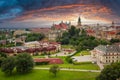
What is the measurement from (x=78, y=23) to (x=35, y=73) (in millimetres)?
38996

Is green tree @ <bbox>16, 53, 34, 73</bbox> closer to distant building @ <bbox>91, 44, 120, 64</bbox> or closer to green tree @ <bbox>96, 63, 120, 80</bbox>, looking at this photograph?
green tree @ <bbox>96, 63, 120, 80</bbox>

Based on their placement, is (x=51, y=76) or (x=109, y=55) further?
(x=109, y=55)

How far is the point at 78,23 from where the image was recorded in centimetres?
5969

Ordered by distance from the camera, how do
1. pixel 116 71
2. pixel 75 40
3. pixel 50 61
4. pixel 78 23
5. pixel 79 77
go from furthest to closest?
pixel 78 23
pixel 75 40
pixel 50 61
pixel 79 77
pixel 116 71

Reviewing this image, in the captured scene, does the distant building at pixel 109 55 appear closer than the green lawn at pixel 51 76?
No

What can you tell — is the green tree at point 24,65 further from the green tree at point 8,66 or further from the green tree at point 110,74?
the green tree at point 110,74

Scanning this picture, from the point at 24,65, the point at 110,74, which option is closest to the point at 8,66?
the point at 24,65

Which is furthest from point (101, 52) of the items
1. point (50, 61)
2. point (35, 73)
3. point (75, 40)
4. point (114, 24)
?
point (114, 24)

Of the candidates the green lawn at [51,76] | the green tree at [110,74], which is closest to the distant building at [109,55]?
the green lawn at [51,76]

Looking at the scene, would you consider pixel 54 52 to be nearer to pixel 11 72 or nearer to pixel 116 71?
pixel 11 72

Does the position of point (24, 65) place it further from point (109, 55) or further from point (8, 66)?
point (109, 55)

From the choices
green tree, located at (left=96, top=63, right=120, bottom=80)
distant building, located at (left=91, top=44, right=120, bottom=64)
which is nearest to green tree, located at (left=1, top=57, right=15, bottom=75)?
green tree, located at (left=96, top=63, right=120, bottom=80)

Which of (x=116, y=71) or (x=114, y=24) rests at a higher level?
(x=114, y=24)

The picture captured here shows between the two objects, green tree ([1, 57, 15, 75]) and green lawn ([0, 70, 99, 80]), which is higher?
green tree ([1, 57, 15, 75])
